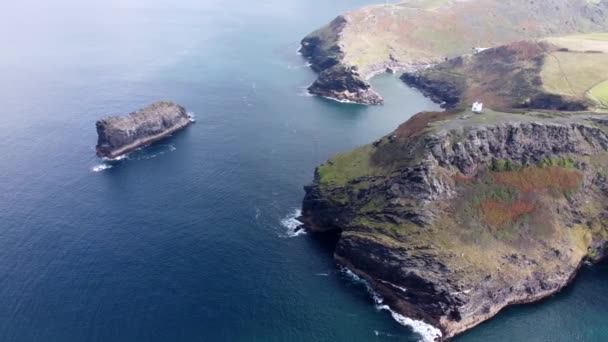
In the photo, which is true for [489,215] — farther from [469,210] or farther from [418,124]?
[418,124]

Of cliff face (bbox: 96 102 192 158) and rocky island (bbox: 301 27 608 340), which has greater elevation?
cliff face (bbox: 96 102 192 158)

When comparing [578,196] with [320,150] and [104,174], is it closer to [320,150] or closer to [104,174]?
[320,150]

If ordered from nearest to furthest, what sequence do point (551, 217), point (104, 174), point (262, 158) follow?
point (551, 217) → point (104, 174) → point (262, 158)

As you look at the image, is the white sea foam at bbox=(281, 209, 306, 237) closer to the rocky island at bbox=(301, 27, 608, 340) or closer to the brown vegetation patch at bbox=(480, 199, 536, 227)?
the rocky island at bbox=(301, 27, 608, 340)

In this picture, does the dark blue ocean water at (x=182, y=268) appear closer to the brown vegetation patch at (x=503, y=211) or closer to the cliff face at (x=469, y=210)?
the cliff face at (x=469, y=210)

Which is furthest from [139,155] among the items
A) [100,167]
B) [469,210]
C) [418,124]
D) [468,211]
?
[469,210]

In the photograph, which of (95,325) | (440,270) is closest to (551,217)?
(440,270)

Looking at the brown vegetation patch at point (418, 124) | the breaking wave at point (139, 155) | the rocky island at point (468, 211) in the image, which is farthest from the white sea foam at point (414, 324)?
the breaking wave at point (139, 155)

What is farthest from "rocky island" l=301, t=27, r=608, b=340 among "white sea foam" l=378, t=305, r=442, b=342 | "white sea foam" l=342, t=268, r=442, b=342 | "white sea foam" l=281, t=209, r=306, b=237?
"white sea foam" l=281, t=209, r=306, b=237
